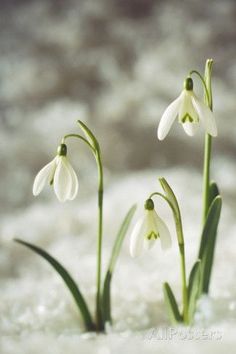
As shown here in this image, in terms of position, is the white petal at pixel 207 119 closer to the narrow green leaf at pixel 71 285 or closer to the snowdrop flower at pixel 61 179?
the snowdrop flower at pixel 61 179

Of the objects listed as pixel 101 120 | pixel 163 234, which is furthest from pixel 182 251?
pixel 101 120

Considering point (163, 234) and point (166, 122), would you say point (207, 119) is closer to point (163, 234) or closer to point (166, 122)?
point (166, 122)

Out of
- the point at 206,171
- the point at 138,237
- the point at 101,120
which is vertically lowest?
the point at 138,237

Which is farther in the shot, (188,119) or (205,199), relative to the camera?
(205,199)

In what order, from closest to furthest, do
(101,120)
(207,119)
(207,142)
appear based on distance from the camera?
(207,119)
(207,142)
(101,120)

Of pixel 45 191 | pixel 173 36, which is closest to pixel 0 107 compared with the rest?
pixel 45 191

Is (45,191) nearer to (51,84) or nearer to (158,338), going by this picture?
(51,84)
